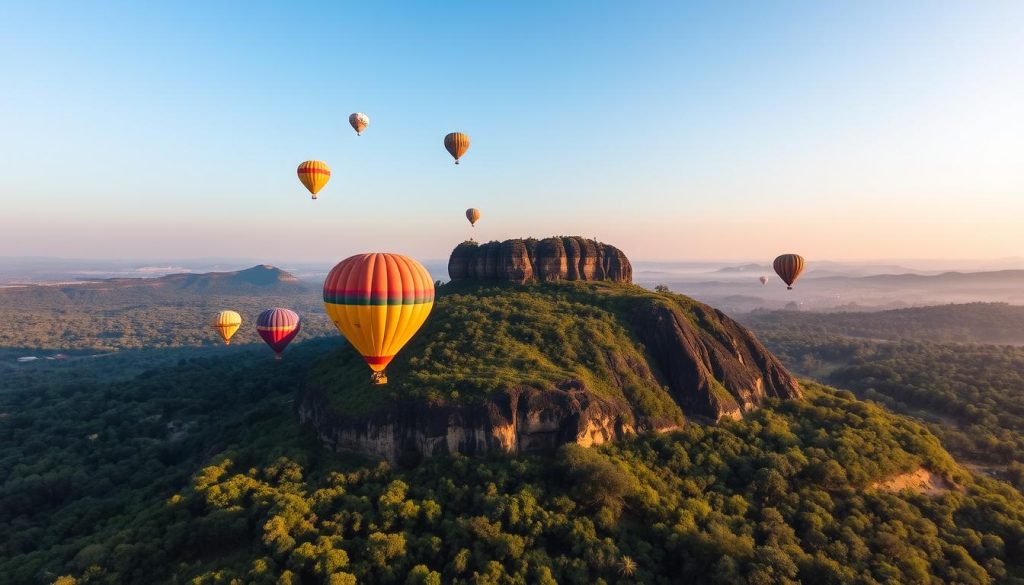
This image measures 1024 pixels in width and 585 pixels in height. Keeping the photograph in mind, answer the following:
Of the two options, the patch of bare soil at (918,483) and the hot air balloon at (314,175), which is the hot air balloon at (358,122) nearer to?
the hot air balloon at (314,175)

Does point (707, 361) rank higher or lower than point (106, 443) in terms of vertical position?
higher

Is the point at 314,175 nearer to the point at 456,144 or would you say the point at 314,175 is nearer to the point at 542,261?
the point at 456,144

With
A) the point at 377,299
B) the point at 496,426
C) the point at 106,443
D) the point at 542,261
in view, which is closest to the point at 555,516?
the point at 496,426

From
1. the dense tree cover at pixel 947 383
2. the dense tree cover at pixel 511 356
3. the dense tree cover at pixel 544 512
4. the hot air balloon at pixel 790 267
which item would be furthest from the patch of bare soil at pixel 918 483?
A: the hot air balloon at pixel 790 267

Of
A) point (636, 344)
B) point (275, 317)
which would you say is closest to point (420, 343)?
point (275, 317)

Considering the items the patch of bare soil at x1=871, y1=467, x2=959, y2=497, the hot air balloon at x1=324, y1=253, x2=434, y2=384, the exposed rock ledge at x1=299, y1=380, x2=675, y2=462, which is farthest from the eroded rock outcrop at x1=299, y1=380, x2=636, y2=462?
the patch of bare soil at x1=871, y1=467, x2=959, y2=497

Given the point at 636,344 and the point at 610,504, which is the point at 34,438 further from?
the point at 636,344
